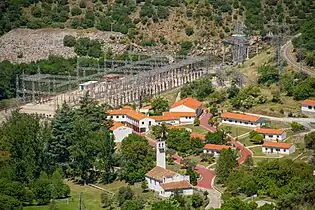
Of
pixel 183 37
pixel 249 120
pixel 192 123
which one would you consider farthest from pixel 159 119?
pixel 183 37

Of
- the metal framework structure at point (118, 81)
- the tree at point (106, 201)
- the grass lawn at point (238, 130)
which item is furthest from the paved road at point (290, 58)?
the tree at point (106, 201)

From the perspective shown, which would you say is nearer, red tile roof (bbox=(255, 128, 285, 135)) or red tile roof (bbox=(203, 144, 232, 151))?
red tile roof (bbox=(203, 144, 232, 151))

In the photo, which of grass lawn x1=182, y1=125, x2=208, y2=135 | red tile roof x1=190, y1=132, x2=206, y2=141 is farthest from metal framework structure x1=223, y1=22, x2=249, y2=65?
red tile roof x1=190, y1=132, x2=206, y2=141

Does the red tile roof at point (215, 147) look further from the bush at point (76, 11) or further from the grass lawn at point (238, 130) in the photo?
the bush at point (76, 11)

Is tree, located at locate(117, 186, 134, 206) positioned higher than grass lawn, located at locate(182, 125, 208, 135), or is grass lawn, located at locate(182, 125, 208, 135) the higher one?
tree, located at locate(117, 186, 134, 206)

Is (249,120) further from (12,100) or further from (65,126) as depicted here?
(12,100)

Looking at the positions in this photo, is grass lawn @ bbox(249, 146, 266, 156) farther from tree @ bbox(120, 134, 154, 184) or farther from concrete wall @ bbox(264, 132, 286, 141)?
tree @ bbox(120, 134, 154, 184)
